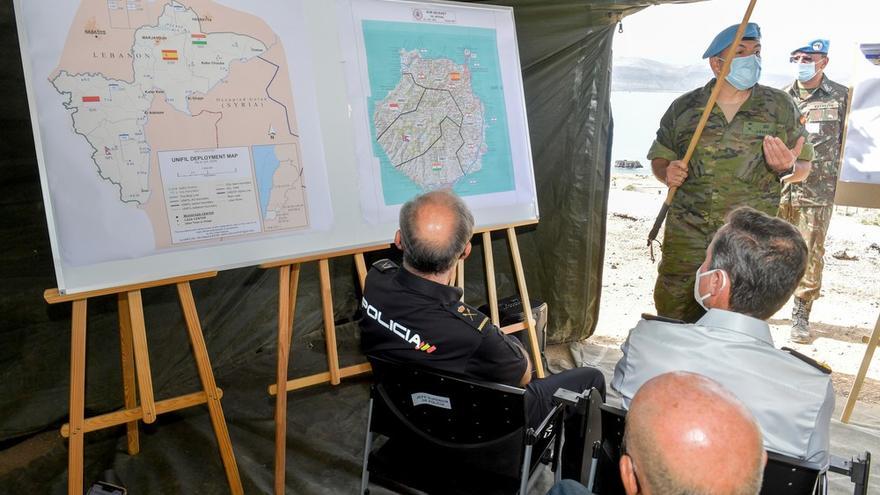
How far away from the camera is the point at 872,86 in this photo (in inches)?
95.3

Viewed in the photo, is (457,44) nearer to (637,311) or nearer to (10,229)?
(10,229)

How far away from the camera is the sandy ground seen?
3367mm

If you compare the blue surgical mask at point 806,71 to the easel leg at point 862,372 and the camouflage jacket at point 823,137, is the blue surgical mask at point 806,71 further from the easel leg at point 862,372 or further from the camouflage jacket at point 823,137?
the easel leg at point 862,372

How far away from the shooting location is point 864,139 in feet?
7.89

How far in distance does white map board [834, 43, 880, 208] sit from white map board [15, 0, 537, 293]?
1969 millimetres

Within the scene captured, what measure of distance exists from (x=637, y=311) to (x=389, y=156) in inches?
110

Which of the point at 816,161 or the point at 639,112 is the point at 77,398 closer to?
the point at 816,161

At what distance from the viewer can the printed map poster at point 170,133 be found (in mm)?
1555

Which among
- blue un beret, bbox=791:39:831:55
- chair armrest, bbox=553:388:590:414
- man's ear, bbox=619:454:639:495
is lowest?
chair armrest, bbox=553:388:590:414

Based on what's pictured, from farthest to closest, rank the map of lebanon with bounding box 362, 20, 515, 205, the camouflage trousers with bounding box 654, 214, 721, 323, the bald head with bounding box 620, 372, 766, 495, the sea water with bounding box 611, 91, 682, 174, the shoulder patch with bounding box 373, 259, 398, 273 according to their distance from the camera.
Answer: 1. the sea water with bounding box 611, 91, 682, 174
2. the camouflage trousers with bounding box 654, 214, 721, 323
3. the map of lebanon with bounding box 362, 20, 515, 205
4. the shoulder patch with bounding box 373, 259, 398, 273
5. the bald head with bounding box 620, 372, 766, 495

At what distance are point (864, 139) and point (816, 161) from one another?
145 centimetres

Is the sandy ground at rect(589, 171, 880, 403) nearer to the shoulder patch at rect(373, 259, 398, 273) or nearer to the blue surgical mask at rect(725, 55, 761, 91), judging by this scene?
the blue surgical mask at rect(725, 55, 761, 91)

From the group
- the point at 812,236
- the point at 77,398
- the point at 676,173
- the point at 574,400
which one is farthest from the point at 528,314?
the point at 812,236

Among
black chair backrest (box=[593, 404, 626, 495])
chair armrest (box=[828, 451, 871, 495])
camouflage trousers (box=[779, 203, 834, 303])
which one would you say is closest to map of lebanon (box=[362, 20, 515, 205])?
black chair backrest (box=[593, 404, 626, 495])
